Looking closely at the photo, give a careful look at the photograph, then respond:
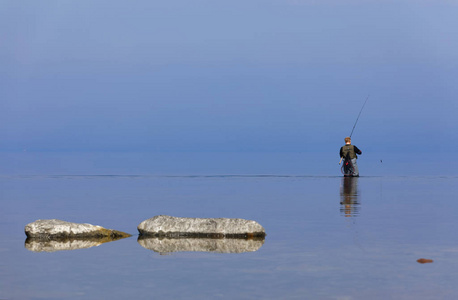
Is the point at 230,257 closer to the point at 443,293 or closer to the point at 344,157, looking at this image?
the point at 443,293

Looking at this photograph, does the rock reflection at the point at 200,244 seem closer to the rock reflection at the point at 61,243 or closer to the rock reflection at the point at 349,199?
→ the rock reflection at the point at 61,243

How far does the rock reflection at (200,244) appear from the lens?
1454cm

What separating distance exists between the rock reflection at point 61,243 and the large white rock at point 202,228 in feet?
2.93

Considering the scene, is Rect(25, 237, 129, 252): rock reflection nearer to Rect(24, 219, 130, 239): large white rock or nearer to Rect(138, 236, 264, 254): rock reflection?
Rect(24, 219, 130, 239): large white rock

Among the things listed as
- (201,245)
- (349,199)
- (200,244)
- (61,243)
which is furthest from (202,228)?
(349,199)

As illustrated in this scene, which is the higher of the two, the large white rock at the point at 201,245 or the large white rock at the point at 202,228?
the large white rock at the point at 202,228

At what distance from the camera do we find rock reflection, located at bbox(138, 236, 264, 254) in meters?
14.5

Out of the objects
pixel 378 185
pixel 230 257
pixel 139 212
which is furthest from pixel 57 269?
pixel 378 185

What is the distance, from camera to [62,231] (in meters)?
16.3

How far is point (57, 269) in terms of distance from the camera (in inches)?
487

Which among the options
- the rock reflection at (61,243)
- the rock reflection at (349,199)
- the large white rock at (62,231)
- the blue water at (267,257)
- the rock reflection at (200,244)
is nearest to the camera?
the blue water at (267,257)

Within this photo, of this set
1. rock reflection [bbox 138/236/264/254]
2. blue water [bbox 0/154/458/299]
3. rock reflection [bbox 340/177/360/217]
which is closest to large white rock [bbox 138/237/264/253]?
rock reflection [bbox 138/236/264/254]

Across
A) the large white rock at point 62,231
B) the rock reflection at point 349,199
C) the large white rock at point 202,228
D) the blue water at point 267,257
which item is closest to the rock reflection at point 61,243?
the large white rock at point 62,231

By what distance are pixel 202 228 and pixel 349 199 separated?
38.5 feet
